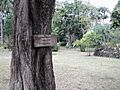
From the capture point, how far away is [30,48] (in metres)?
2.92

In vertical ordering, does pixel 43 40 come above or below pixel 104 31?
below

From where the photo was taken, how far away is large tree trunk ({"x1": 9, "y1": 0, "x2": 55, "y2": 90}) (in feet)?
9.55

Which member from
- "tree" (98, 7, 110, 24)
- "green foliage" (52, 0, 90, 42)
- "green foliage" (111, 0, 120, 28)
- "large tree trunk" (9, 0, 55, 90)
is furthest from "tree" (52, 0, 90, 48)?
"large tree trunk" (9, 0, 55, 90)

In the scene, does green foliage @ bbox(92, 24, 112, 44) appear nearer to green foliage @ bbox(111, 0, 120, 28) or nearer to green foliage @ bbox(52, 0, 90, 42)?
green foliage @ bbox(52, 0, 90, 42)

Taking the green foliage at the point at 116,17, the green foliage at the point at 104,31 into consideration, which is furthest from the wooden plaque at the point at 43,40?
the green foliage at the point at 104,31

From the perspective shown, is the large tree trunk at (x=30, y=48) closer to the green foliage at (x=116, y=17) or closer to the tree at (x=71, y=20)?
the green foliage at (x=116, y=17)

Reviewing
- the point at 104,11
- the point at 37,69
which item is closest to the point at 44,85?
the point at 37,69

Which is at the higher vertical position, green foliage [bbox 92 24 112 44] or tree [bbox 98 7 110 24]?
tree [bbox 98 7 110 24]

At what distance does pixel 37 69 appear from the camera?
300cm

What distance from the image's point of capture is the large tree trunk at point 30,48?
291 centimetres

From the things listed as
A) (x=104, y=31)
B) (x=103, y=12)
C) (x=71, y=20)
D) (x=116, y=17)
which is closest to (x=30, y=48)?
(x=116, y=17)

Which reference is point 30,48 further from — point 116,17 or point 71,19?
point 71,19

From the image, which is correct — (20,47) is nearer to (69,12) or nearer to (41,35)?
(41,35)

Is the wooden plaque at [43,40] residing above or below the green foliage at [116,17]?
below
